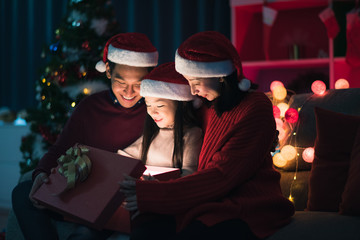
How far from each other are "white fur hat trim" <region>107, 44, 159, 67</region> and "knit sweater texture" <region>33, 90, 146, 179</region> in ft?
0.62

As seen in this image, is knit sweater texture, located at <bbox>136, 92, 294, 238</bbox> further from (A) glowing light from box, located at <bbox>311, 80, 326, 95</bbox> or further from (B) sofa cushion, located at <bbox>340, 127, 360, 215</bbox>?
(A) glowing light from box, located at <bbox>311, 80, 326, 95</bbox>

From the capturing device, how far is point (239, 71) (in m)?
1.48

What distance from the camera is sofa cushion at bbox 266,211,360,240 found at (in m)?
1.33

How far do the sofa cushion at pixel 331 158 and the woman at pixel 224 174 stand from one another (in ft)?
0.58

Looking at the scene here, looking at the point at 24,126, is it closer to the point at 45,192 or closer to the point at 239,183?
the point at 45,192

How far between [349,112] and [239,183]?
63 centimetres

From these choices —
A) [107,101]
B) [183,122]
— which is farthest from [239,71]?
[107,101]

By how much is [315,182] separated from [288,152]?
0.21 m

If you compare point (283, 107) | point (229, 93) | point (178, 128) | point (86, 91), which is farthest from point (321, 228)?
point (86, 91)

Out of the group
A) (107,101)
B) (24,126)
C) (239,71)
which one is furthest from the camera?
(24,126)

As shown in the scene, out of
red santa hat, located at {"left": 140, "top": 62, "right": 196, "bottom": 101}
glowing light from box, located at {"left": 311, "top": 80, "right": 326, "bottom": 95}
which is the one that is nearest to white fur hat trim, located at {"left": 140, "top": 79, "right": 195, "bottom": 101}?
red santa hat, located at {"left": 140, "top": 62, "right": 196, "bottom": 101}

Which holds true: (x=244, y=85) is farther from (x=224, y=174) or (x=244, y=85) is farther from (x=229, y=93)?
(x=224, y=174)

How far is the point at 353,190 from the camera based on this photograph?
145 centimetres

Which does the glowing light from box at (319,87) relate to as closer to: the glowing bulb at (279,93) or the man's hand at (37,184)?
the glowing bulb at (279,93)
